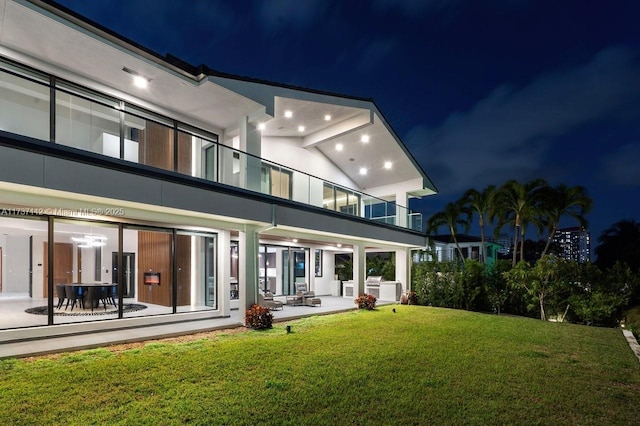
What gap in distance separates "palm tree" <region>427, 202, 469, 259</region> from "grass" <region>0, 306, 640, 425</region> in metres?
12.0

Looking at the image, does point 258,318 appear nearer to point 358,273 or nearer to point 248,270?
point 248,270

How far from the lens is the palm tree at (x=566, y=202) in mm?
18797

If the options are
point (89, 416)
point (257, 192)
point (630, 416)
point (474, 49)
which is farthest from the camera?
point (474, 49)

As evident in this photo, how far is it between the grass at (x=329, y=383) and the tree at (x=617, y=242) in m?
26.2

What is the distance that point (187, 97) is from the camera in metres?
11.5

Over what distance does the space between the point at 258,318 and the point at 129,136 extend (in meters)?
6.05

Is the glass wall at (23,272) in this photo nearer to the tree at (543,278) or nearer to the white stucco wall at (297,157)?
the white stucco wall at (297,157)

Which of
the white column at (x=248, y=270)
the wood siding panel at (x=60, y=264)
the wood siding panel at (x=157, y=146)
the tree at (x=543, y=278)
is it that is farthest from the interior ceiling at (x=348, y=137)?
the wood siding panel at (x=60, y=264)

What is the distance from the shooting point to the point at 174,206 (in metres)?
9.03

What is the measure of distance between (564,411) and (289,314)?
9824mm

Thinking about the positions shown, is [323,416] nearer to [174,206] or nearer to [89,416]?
[89,416]

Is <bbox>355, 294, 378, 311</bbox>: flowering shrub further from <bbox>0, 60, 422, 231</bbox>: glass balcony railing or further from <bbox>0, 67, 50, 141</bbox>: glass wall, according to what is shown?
<bbox>0, 67, 50, 141</bbox>: glass wall

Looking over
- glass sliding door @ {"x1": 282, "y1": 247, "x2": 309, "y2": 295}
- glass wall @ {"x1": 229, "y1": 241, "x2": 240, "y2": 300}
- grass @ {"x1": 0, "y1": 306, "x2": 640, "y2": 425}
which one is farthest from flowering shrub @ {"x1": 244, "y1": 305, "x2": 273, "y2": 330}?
glass sliding door @ {"x1": 282, "y1": 247, "x2": 309, "y2": 295}

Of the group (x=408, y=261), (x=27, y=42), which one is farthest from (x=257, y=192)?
(x=408, y=261)
